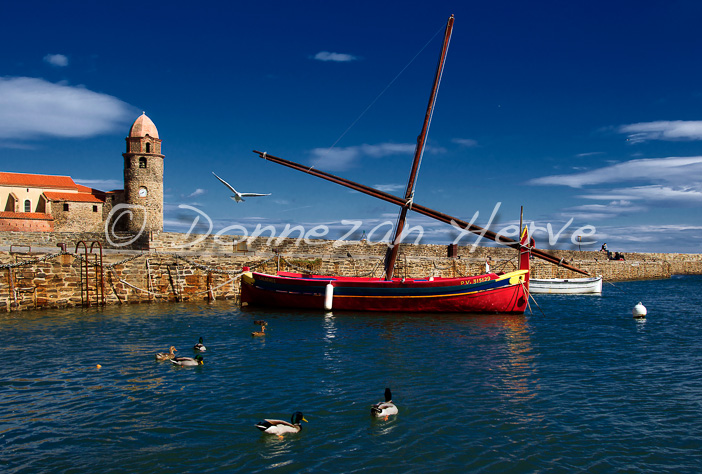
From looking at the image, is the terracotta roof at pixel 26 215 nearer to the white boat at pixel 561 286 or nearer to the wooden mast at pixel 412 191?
the wooden mast at pixel 412 191

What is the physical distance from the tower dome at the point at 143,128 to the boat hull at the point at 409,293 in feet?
100

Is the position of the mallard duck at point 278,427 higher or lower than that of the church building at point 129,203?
lower

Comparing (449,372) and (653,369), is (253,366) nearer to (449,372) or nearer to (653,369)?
(449,372)

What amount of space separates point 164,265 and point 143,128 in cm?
2796

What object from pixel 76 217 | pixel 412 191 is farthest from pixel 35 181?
pixel 412 191

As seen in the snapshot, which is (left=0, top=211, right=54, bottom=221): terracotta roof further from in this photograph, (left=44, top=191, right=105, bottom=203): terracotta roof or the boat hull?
the boat hull

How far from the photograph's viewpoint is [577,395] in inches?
387

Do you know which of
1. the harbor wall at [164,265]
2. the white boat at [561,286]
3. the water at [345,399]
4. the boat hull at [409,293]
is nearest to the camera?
the water at [345,399]

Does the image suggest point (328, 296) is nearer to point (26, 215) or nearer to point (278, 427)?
point (278, 427)

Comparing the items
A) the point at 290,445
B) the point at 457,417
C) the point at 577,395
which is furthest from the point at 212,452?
the point at 577,395

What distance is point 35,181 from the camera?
5231 cm

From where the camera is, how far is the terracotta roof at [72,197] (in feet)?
155

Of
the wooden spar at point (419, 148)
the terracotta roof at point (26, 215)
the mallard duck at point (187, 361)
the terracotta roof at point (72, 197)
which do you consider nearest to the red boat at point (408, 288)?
the wooden spar at point (419, 148)

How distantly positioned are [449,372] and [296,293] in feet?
39.0
